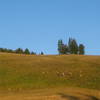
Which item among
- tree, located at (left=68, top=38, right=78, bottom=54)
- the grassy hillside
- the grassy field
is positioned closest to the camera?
the grassy field

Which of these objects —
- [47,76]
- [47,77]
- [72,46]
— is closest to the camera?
[47,77]

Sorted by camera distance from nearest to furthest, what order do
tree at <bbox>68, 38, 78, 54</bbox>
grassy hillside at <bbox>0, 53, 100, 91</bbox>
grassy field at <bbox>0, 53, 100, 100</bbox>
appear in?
grassy field at <bbox>0, 53, 100, 100</bbox>
grassy hillside at <bbox>0, 53, 100, 91</bbox>
tree at <bbox>68, 38, 78, 54</bbox>

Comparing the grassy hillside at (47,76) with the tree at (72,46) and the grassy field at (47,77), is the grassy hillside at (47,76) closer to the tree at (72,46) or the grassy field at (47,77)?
the grassy field at (47,77)

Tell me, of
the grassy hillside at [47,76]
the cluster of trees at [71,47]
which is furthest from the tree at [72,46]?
the grassy hillside at [47,76]

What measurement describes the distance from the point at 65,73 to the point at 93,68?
4.93 meters

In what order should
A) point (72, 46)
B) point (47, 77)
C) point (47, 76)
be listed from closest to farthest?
point (47, 77), point (47, 76), point (72, 46)

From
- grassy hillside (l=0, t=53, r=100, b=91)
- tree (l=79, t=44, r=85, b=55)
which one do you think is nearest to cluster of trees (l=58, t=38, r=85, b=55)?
tree (l=79, t=44, r=85, b=55)

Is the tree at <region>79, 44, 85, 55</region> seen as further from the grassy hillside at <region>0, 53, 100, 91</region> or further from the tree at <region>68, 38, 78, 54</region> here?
the grassy hillside at <region>0, 53, 100, 91</region>

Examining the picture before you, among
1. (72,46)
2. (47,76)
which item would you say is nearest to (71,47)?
(72,46)

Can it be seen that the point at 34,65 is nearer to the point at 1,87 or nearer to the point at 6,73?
the point at 6,73

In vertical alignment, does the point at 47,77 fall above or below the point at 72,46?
below

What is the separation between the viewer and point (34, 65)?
4669 cm

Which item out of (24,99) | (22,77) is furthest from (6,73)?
(24,99)

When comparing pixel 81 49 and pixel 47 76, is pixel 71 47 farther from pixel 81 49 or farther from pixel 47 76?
pixel 47 76
